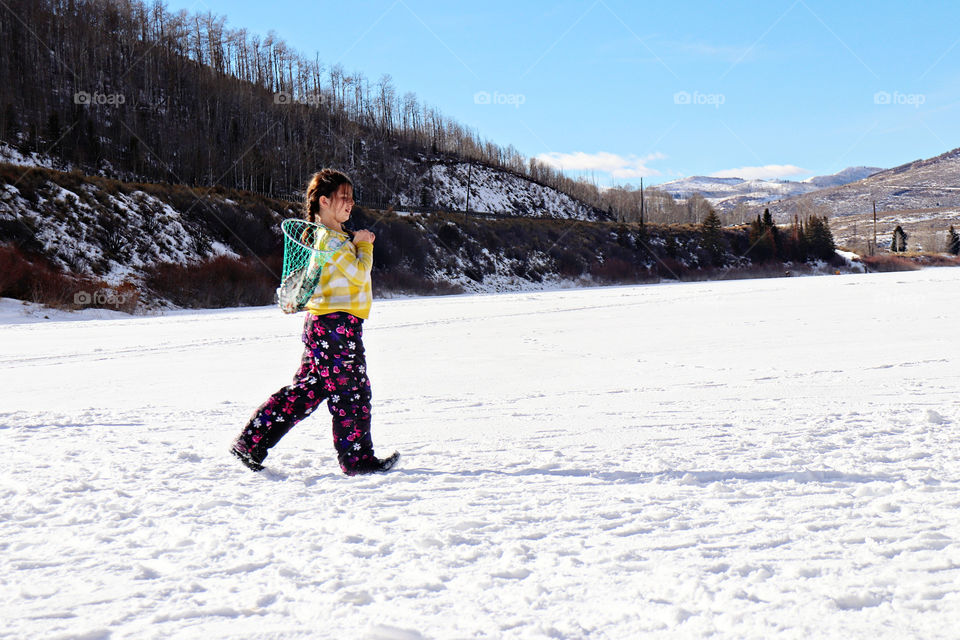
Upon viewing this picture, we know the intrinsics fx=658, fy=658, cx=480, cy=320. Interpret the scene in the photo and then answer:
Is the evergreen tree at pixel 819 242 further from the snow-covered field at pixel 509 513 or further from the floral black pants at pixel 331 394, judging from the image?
the floral black pants at pixel 331 394

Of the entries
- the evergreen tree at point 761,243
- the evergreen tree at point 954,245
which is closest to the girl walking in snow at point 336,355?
the evergreen tree at point 761,243

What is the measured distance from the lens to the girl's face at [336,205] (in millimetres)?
3445

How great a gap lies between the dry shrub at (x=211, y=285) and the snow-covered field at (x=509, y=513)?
19.4 m

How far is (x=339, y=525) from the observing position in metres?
2.72

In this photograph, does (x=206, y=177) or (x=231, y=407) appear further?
(x=206, y=177)

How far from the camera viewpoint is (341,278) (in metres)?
3.35

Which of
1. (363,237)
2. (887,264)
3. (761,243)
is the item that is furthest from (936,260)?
(363,237)

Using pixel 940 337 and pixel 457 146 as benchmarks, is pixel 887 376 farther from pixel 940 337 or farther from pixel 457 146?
pixel 457 146

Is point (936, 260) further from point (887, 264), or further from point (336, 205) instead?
point (336, 205)

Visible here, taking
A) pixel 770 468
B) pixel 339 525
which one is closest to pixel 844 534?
pixel 770 468

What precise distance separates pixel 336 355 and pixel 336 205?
79 cm

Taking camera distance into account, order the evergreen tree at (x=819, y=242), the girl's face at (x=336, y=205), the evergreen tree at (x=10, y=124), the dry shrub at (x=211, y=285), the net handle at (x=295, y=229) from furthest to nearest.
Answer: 1. the evergreen tree at (x=819, y=242)
2. the evergreen tree at (x=10, y=124)
3. the dry shrub at (x=211, y=285)
4. the girl's face at (x=336, y=205)
5. the net handle at (x=295, y=229)

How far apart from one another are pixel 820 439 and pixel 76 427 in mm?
4924

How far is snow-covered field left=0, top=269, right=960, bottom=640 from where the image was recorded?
6.48 ft
